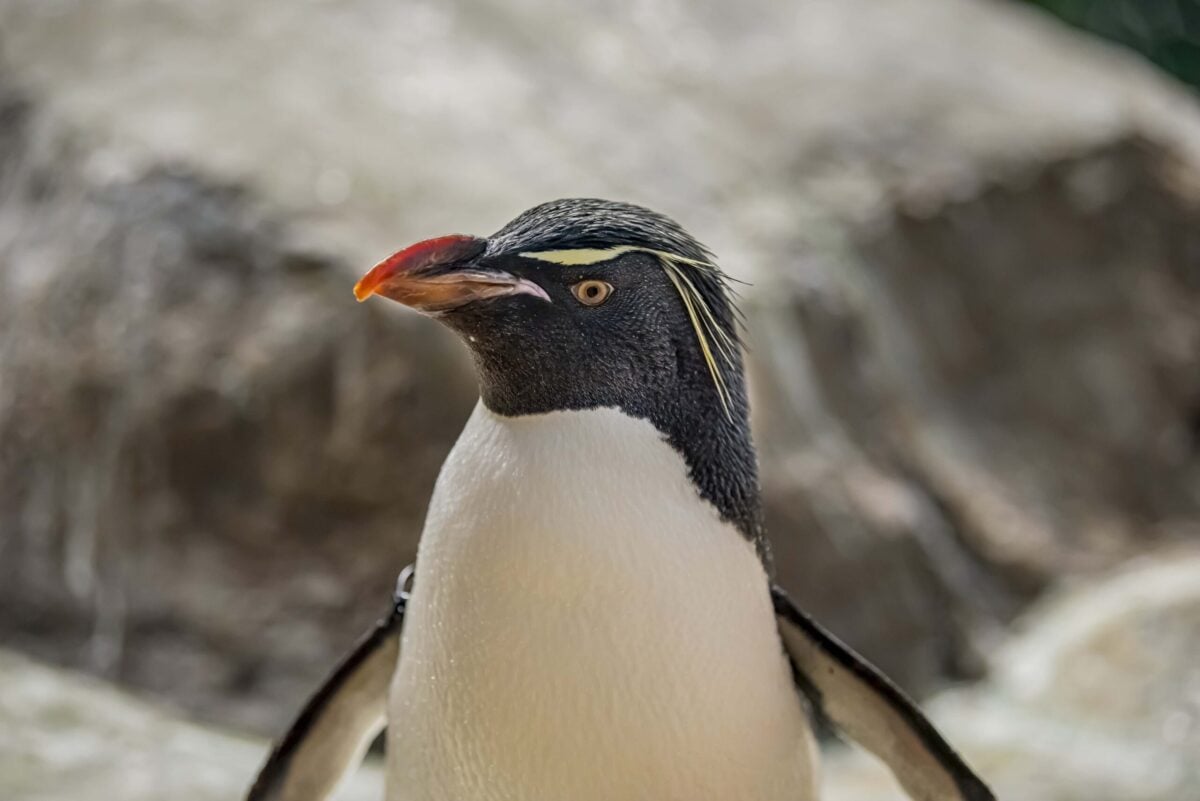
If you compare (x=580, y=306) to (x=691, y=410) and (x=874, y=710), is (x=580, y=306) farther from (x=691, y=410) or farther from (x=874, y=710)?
(x=874, y=710)

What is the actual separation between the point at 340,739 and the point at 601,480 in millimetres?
684

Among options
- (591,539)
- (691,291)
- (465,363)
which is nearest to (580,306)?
(691,291)

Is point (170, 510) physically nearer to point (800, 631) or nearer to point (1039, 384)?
point (800, 631)

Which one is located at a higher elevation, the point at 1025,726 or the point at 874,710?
the point at 1025,726

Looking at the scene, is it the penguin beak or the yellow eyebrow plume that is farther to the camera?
the yellow eyebrow plume

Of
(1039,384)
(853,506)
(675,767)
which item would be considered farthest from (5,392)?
(1039,384)

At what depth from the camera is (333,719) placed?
1930mm

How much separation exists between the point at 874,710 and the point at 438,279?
34.2 inches

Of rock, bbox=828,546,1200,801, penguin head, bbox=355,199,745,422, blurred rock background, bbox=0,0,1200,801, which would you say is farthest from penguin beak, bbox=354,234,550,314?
rock, bbox=828,546,1200,801

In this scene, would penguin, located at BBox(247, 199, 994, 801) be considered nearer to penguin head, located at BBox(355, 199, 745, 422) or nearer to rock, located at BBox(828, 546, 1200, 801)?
penguin head, located at BBox(355, 199, 745, 422)

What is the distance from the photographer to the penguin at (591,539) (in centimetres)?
153

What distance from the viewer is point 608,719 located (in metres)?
1.56

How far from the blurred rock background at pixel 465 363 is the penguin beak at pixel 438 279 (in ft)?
5.30

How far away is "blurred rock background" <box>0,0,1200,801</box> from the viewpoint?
3.14 m
